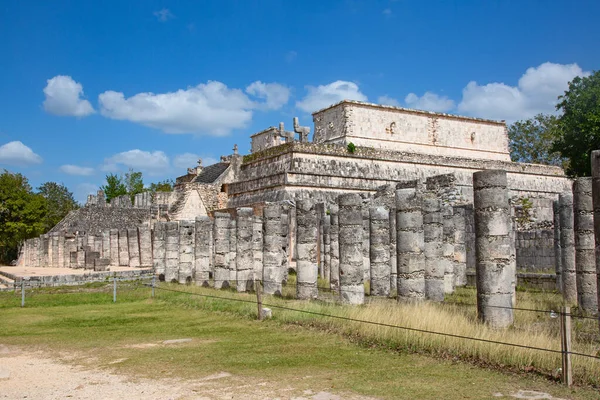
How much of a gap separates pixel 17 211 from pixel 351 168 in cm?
2000

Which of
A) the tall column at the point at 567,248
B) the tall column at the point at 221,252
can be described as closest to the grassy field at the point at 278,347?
the tall column at the point at 567,248

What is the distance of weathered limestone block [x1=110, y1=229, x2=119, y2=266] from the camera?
30.5m

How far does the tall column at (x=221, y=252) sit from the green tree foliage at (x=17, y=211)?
21.0 m

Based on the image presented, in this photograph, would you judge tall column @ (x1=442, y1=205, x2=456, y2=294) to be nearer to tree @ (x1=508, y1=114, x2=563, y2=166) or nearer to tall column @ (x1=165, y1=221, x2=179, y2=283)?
tall column @ (x1=165, y1=221, x2=179, y2=283)

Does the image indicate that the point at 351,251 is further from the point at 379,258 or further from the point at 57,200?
the point at 57,200

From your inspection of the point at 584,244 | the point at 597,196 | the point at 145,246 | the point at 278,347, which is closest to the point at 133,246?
the point at 145,246

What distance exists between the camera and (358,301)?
41.1 ft

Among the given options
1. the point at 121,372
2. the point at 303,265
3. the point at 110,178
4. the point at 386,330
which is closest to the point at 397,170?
the point at 303,265

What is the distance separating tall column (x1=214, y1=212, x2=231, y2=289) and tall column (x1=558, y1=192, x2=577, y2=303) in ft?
30.4

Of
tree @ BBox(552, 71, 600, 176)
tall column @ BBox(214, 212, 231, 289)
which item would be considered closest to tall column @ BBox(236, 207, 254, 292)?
tall column @ BBox(214, 212, 231, 289)

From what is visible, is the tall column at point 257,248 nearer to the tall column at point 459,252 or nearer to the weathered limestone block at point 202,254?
the weathered limestone block at point 202,254

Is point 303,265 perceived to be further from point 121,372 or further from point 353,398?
point 353,398

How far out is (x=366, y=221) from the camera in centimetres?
1736

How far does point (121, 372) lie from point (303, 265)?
7235 mm
